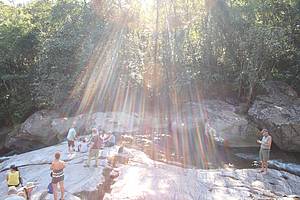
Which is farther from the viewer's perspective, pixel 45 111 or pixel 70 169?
pixel 45 111

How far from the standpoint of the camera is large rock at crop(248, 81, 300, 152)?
1864 centimetres

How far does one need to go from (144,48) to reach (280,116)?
12523mm

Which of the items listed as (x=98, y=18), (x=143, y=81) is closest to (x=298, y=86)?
(x=143, y=81)

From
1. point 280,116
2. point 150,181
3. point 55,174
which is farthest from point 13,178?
point 280,116

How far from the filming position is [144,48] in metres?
26.8

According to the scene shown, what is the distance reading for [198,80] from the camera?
2505 centimetres

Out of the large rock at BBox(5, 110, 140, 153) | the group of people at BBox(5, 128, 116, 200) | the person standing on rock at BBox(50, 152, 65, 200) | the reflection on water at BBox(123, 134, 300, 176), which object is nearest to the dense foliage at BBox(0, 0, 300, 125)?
the large rock at BBox(5, 110, 140, 153)

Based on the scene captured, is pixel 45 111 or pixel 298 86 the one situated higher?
pixel 298 86

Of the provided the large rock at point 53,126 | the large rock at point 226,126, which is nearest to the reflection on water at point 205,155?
the large rock at point 226,126

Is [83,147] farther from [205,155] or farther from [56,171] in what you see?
[205,155]

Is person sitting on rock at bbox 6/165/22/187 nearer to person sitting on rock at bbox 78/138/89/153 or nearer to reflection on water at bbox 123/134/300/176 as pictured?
person sitting on rock at bbox 78/138/89/153

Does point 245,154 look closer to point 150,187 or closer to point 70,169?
point 150,187

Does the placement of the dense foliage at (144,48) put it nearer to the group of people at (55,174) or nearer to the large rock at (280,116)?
the large rock at (280,116)

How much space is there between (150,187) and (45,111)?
15412 mm
